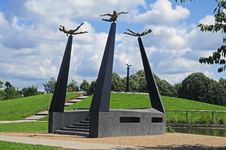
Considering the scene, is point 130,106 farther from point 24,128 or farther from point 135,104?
point 24,128

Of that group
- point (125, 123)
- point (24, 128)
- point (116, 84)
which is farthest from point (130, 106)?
point (116, 84)

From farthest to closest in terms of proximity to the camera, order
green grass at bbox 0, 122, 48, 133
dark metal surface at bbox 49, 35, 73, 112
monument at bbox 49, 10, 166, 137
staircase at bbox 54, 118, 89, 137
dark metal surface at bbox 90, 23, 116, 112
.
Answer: green grass at bbox 0, 122, 48, 133, dark metal surface at bbox 49, 35, 73, 112, staircase at bbox 54, 118, 89, 137, dark metal surface at bbox 90, 23, 116, 112, monument at bbox 49, 10, 166, 137

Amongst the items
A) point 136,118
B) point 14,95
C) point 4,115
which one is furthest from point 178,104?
point 14,95

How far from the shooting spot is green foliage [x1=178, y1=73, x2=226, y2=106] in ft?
209

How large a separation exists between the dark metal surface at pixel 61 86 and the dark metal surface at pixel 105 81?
305cm

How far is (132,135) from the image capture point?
14.1 meters

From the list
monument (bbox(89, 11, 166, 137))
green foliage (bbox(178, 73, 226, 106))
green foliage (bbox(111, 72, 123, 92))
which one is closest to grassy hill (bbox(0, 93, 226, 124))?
monument (bbox(89, 11, 166, 137))

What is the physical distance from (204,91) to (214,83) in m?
3.84

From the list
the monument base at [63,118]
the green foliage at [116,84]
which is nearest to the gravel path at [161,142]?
the monument base at [63,118]

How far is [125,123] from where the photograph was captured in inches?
547

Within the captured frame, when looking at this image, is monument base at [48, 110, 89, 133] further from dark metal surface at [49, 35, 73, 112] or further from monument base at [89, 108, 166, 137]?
monument base at [89, 108, 166, 137]

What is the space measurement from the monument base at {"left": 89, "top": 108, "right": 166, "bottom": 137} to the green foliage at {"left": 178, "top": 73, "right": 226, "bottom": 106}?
52.0m

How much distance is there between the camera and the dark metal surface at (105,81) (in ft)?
43.7

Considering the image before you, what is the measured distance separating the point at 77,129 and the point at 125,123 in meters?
3.14
